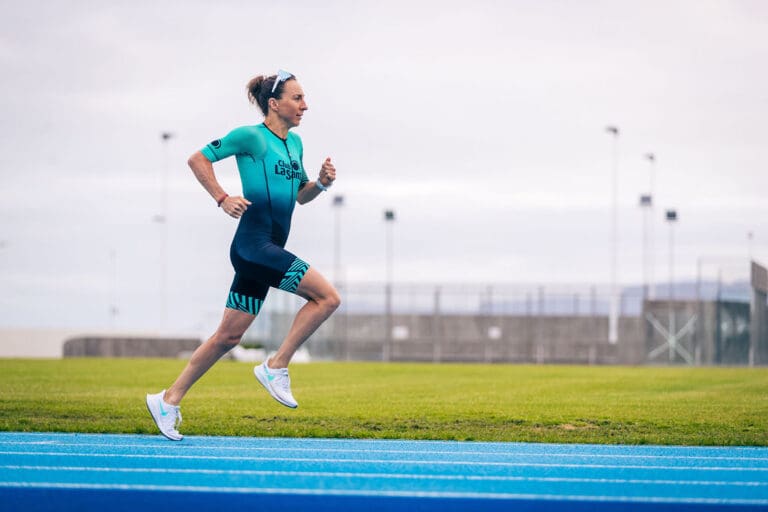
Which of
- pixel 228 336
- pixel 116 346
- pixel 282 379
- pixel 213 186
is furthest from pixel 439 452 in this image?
pixel 116 346

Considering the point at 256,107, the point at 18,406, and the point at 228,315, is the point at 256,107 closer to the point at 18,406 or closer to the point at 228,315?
the point at 228,315

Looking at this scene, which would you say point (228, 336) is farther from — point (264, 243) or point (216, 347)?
point (264, 243)

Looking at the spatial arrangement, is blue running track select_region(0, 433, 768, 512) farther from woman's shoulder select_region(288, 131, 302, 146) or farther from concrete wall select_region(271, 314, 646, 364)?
concrete wall select_region(271, 314, 646, 364)

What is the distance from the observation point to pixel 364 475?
20.0 ft

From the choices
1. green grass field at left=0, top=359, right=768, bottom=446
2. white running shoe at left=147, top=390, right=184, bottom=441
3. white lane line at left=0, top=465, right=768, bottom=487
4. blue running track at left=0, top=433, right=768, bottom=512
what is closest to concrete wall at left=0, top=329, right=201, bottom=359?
green grass field at left=0, top=359, right=768, bottom=446

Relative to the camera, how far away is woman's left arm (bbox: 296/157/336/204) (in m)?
8.38

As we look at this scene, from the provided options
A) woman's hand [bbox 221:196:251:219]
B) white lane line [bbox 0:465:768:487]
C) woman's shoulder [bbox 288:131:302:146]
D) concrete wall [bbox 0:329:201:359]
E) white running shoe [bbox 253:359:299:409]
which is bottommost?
concrete wall [bbox 0:329:201:359]

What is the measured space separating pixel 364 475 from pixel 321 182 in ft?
9.33

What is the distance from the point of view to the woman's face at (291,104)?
826cm

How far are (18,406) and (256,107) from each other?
210 inches

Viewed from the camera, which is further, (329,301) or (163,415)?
(163,415)

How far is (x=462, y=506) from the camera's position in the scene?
4977 mm

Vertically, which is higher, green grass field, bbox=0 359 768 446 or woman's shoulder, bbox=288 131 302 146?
woman's shoulder, bbox=288 131 302 146

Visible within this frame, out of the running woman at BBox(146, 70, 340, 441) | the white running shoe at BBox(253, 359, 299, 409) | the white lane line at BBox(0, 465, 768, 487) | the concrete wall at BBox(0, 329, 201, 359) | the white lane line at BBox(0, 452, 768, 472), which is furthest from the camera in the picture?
the concrete wall at BBox(0, 329, 201, 359)
